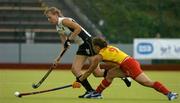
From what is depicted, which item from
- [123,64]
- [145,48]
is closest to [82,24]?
[145,48]

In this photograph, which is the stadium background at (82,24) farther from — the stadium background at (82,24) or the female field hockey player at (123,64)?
the female field hockey player at (123,64)

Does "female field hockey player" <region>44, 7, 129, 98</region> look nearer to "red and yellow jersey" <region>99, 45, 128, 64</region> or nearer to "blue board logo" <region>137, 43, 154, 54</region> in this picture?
"red and yellow jersey" <region>99, 45, 128, 64</region>

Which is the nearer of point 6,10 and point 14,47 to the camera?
point 14,47

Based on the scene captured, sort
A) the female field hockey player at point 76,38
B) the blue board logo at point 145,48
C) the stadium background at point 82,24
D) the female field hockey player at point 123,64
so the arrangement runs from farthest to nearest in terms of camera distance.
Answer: the stadium background at point 82,24, the blue board logo at point 145,48, the female field hockey player at point 76,38, the female field hockey player at point 123,64

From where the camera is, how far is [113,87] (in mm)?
18047

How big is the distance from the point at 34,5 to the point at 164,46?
6424mm

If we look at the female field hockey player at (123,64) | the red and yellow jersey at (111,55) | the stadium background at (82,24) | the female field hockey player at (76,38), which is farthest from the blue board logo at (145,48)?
the red and yellow jersey at (111,55)

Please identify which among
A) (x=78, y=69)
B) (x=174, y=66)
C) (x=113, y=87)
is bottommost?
(x=174, y=66)

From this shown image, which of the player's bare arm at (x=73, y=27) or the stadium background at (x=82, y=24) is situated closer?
the player's bare arm at (x=73, y=27)

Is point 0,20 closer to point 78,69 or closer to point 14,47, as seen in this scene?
point 14,47

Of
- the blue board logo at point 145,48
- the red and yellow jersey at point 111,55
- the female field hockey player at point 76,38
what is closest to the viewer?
the red and yellow jersey at point 111,55

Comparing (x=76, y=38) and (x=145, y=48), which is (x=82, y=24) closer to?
(x=145, y=48)

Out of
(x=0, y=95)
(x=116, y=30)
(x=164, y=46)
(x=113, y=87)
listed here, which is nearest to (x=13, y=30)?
(x=116, y=30)

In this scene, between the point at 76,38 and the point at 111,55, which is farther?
the point at 76,38
